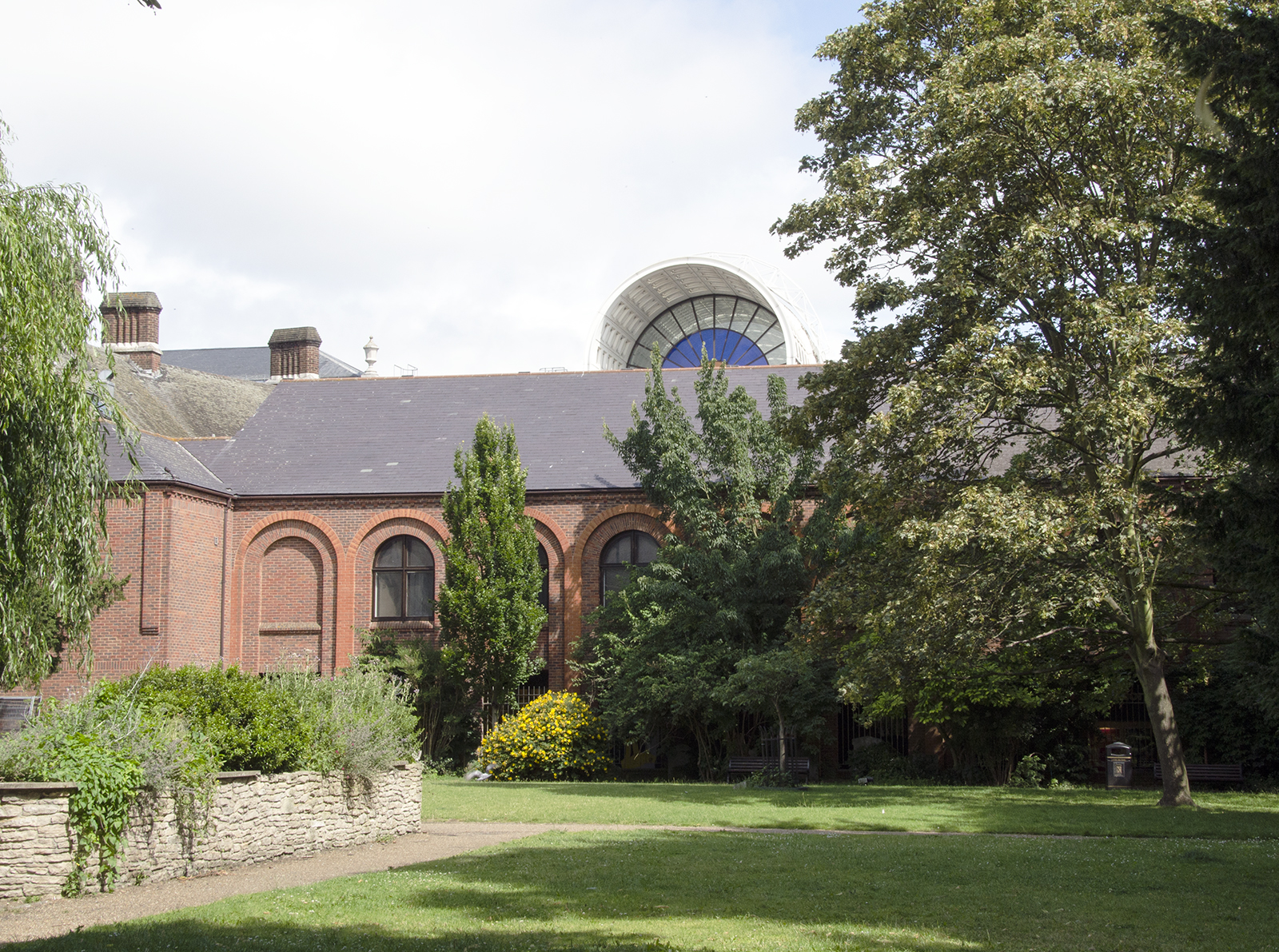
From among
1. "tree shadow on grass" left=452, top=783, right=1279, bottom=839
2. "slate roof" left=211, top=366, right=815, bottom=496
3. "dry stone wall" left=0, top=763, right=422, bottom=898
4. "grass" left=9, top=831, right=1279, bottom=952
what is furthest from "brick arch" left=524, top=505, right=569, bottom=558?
"grass" left=9, top=831, right=1279, bottom=952

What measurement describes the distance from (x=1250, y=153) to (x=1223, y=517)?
2353mm

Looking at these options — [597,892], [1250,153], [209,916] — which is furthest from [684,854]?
[1250,153]

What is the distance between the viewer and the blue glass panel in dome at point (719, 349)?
1823 inches

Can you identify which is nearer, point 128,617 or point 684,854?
point 684,854

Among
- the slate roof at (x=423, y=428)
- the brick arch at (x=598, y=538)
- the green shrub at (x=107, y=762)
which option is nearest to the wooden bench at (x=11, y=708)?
the slate roof at (x=423, y=428)

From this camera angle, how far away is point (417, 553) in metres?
28.5

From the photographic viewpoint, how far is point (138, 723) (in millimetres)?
10703

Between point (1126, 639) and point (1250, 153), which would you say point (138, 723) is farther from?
point (1126, 639)

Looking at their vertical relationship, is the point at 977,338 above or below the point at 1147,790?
above

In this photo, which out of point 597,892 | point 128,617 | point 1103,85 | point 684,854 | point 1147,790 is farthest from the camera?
point 128,617

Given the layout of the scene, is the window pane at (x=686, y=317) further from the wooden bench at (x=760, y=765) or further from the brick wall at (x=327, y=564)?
the wooden bench at (x=760, y=765)

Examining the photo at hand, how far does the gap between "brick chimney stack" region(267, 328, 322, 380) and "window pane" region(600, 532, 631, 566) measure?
53.9 ft

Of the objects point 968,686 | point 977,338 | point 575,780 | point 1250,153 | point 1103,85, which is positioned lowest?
point 575,780

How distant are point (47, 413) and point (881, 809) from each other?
40.3ft
